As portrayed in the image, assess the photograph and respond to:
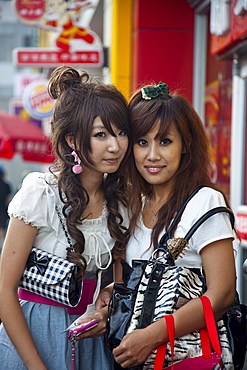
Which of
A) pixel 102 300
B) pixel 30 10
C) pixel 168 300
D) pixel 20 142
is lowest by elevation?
pixel 102 300

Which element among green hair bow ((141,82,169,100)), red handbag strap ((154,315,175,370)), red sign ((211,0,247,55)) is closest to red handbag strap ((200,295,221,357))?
red handbag strap ((154,315,175,370))

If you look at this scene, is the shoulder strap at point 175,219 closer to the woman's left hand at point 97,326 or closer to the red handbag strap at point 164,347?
the red handbag strap at point 164,347

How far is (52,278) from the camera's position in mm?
2236

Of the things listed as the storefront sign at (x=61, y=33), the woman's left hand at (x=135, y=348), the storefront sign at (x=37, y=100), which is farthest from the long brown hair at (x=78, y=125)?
the storefront sign at (x=37, y=100)

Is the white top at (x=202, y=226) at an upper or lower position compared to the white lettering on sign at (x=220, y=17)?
lower

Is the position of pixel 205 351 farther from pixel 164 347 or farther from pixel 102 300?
pixel 102 300

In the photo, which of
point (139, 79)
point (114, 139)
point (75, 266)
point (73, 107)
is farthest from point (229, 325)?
point (139, 79)

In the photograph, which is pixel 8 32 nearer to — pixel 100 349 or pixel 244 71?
pixel 244 71

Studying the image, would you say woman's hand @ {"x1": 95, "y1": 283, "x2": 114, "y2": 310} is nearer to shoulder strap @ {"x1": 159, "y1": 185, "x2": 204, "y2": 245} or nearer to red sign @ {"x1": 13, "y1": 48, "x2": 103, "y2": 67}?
shoulder strap @ {"x1": 159, "y1": 185, "x2": 204, "y2": 245}

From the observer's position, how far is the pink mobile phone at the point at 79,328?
219 centimetres

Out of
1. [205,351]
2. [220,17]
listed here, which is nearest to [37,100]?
[220,17]

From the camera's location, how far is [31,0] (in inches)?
262

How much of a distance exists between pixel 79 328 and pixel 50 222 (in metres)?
0.46

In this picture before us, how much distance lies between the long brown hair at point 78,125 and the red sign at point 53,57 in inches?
185
